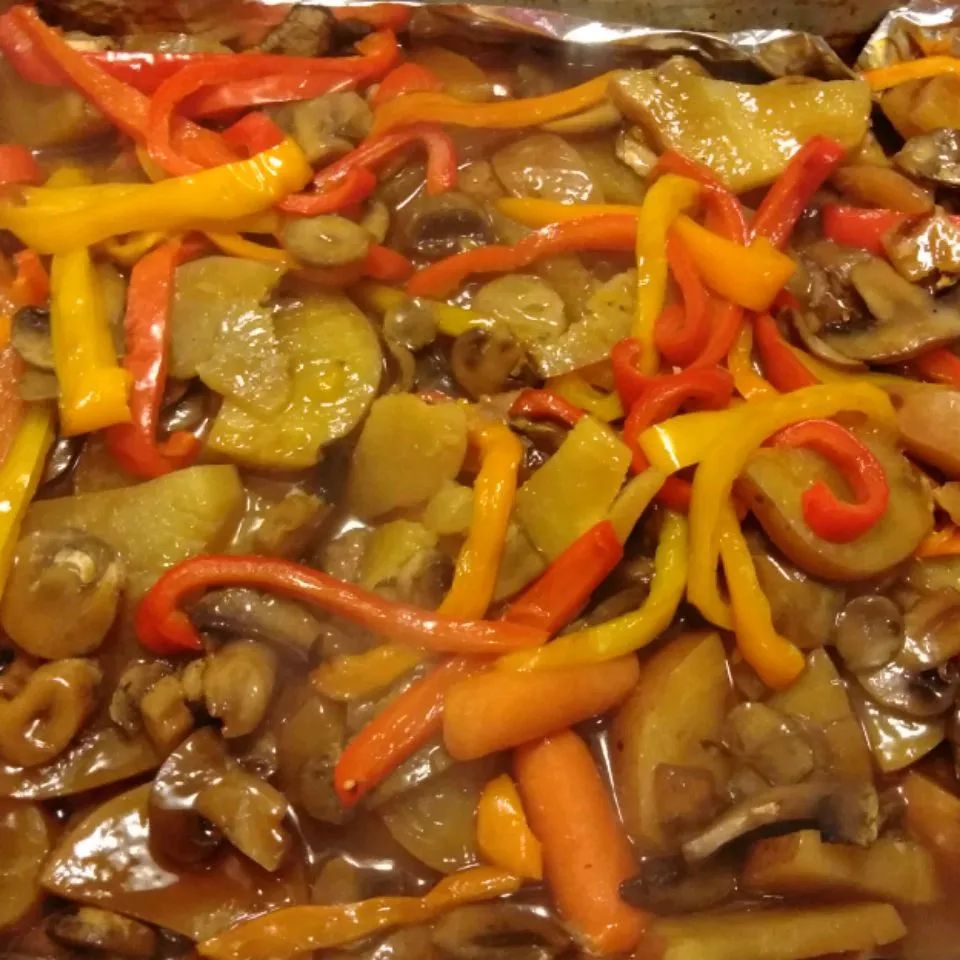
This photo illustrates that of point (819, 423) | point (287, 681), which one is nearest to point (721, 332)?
point (819, 423)

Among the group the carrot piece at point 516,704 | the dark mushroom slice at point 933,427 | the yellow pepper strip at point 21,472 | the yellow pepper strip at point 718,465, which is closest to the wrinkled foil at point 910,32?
the dark mushroom slice at point 933,427

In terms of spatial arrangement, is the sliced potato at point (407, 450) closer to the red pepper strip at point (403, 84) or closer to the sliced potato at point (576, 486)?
the sliced potato at point (576, 486)

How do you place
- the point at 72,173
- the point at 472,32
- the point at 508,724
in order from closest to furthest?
the point at 508,724
the point at 72,173
the point at 472,32

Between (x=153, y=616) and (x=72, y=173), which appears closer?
(x=153, y=616)

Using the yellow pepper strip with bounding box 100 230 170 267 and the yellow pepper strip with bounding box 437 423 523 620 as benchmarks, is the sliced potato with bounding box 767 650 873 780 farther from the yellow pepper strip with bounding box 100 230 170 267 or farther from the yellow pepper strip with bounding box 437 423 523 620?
the yellow pepper strip with bounding box 100 230 170 267

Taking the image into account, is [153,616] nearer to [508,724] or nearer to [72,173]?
[508,724]

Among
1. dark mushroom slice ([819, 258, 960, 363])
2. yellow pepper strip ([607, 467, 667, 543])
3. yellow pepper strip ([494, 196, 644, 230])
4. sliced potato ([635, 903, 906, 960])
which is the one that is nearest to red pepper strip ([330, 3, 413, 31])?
yellow pepper strip ([494, 196, 644, 230])
